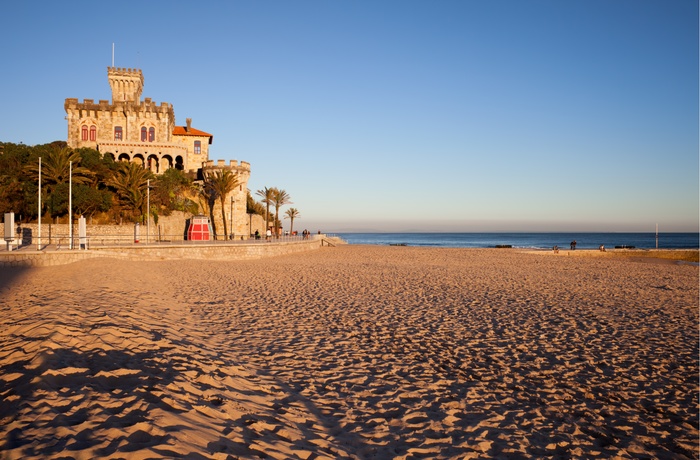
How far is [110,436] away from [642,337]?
986cm

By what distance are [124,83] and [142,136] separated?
9.51 m

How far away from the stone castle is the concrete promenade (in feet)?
37.5

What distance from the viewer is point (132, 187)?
35.8 metres

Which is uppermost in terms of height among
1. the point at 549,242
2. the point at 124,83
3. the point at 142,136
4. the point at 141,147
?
the point at 124,83

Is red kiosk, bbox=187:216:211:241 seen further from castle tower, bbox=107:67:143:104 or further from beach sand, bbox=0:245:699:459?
castle tower, bbox=107:67:143:104

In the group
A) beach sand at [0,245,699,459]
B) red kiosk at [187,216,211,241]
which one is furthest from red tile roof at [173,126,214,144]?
beach sand at [0,245,699,459]

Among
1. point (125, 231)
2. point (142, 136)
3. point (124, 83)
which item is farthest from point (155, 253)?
point (124, 83)

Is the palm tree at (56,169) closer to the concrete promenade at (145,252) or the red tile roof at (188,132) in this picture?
the concrete promenade at (145,252)

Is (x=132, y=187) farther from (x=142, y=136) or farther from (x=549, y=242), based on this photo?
(x=549, y=242)

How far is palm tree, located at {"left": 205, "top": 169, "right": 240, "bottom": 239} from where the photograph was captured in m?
40.2

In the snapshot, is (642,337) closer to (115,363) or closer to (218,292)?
(115,363)

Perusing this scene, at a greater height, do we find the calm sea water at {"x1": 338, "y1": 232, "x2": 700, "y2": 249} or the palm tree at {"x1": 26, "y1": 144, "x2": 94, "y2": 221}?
the palm tree at {"x1": 26, "y1": 144, "x2": 94, "y2": 221}

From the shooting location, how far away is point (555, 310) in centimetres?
1179

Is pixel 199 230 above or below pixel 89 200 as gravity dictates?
below
